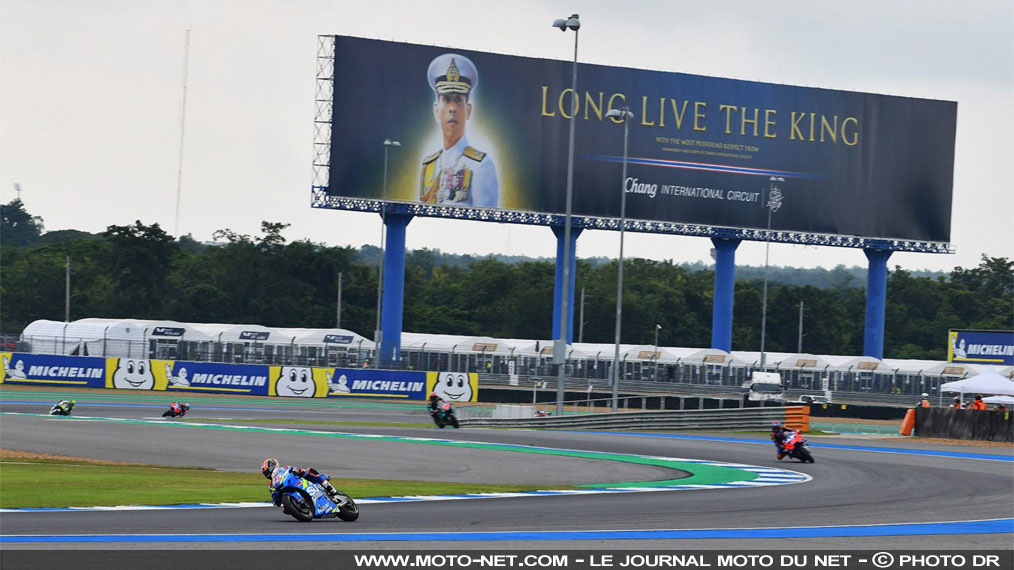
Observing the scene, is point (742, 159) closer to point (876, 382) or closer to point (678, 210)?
point (678, 210)

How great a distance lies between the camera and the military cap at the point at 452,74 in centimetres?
6862

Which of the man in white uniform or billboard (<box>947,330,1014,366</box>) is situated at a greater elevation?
the man in white uniform

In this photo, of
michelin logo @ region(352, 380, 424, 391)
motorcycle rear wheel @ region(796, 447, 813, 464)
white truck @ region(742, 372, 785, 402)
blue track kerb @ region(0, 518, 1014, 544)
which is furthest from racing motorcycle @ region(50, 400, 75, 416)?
white truck @ region(742, 372, 785, 402)

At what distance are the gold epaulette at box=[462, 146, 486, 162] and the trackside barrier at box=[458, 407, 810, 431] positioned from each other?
29293 millimetres

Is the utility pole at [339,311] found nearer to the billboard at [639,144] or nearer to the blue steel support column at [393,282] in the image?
the blue steel support column at [393,282]

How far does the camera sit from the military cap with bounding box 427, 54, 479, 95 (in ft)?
225

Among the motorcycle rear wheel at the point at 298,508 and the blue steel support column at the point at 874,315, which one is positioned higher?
the blue steel support column at the point at 874,315

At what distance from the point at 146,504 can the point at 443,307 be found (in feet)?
363

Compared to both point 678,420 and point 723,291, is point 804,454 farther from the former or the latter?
point 723,291

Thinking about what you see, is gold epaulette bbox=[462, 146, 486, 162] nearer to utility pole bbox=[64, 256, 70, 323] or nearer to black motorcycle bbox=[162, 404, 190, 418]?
black motorcycle bbox=[162, 404, 190, 418]

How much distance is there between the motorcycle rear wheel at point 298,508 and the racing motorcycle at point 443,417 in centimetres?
2434

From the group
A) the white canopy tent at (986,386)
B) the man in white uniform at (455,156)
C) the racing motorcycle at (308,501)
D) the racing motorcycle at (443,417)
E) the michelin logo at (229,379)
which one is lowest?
the michelin logo at (229,379)

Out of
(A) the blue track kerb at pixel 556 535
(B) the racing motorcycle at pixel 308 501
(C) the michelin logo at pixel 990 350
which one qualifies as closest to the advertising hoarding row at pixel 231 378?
(C) the michelin logo at pixel 990 350
